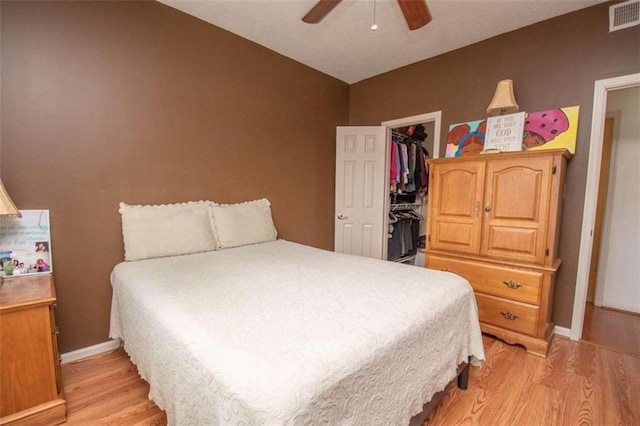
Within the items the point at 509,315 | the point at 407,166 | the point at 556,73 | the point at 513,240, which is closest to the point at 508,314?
the point at 509,315

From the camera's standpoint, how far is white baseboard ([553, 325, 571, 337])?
2.40m

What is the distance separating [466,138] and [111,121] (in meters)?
3.02

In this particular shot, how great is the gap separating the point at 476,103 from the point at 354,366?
2809mm

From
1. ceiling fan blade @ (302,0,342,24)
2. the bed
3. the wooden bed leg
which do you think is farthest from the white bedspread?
ceiling fan blade @ (302,0,342,24)

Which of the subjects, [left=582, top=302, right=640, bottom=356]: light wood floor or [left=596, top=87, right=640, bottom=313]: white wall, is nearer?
[left=582, top=302, right=640, bottom=356]: light wood floor

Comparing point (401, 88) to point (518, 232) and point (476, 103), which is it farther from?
point (518, 232)

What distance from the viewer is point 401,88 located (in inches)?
131

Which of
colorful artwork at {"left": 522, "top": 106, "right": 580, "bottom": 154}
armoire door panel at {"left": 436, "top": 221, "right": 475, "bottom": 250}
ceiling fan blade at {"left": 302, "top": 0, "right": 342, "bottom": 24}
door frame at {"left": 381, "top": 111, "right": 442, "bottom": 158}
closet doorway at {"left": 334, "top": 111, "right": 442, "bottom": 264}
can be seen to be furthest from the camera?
closet doorway at {"left": 334, "top": 111, "right": 442, "bottom": 264}

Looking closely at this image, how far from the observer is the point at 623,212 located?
292 centimetres

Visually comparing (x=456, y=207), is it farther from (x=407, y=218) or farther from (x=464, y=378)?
(x=407, y=218)

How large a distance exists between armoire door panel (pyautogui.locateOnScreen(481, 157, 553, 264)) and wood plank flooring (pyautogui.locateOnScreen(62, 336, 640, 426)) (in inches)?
29.9

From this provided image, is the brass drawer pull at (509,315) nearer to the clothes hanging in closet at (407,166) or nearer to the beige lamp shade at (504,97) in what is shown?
the beige lamp shade at (504,97)

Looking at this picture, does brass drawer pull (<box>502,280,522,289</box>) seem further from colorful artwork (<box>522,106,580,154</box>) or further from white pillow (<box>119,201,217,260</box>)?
white pillow (<box>119,201,217,260</box>)

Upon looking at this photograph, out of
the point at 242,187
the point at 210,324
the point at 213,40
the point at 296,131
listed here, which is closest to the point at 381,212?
the point at 296,131
